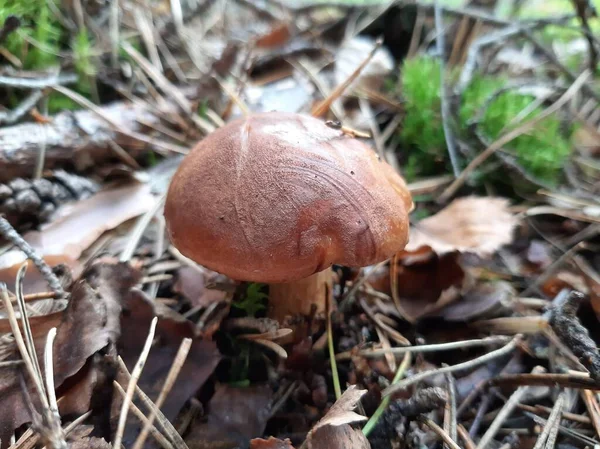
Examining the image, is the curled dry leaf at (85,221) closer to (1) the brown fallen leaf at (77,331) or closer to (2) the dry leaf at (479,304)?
(1) the brown fallen leaf at (77,331)

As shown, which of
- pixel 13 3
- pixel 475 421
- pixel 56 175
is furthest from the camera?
pixel 13 3

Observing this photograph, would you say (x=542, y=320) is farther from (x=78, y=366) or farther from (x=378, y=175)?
(x=78, y=366)

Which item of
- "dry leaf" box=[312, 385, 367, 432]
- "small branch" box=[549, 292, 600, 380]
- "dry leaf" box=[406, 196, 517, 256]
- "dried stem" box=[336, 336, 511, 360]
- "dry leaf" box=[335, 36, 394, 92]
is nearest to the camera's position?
"dry leaf" box=[312, 385, 367, 432]

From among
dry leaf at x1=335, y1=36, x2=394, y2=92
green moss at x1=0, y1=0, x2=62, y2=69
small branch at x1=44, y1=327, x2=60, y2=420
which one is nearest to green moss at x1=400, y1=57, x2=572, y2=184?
dry leaf at x1=335, y1=36, x2=394, y2=92

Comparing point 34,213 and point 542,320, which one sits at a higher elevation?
point 34,213

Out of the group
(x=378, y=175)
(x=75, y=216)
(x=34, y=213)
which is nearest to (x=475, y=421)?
(x=378, y=175)

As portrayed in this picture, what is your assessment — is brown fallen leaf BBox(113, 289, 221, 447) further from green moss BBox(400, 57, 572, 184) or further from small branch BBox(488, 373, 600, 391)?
green moss BBox(400, 57, 572, 184)

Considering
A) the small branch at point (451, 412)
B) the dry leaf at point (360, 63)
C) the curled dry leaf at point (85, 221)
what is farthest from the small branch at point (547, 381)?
the dry leaf at point (360, 63)

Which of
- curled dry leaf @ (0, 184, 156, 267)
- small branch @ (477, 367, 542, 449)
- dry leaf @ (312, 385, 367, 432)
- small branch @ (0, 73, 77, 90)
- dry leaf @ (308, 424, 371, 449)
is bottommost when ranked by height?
small branch @ (477, 367, 542, 449)
